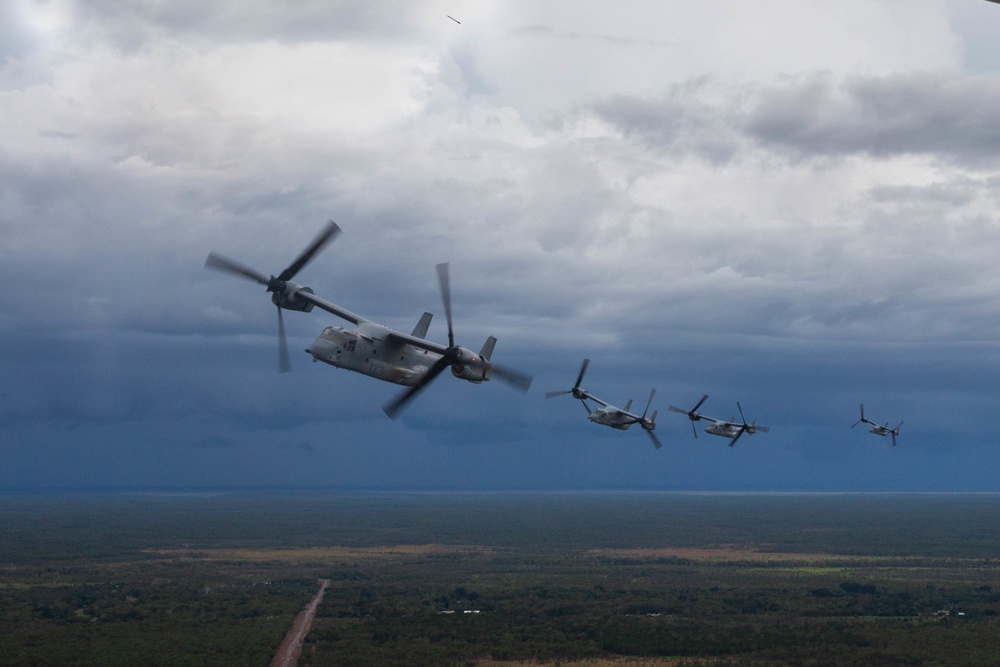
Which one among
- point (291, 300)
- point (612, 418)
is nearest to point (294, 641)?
point (612, 418)

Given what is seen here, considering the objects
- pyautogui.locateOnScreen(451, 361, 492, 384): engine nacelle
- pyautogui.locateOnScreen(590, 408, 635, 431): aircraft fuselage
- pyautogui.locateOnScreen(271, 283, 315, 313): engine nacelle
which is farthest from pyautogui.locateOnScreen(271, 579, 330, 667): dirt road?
pyautogui.locateOnScreen(451, 361, 492, 384): engine nacelle

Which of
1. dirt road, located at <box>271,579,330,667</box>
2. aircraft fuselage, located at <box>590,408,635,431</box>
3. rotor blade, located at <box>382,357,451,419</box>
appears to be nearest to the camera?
rotor blade, located at <box>382,357,451,419</box>

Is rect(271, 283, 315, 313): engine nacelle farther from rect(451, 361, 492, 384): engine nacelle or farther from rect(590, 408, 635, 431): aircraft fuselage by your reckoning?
rect(590, 408, 635, 431): aircraft fuselage

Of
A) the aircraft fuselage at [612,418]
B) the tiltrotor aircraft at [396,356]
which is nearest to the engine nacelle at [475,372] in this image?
the tiltrotor aircraft at [396,356]

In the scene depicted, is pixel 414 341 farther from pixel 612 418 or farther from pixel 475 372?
pixel 612 418

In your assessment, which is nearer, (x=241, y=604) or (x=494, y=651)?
(x=494, y=651)

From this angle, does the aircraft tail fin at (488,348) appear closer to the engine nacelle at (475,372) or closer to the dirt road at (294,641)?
the engine nacelle at (475,372)

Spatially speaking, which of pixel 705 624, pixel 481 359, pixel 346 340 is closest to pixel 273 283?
pixel 346 340

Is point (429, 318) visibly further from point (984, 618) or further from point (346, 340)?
Result: point (984, 618)
